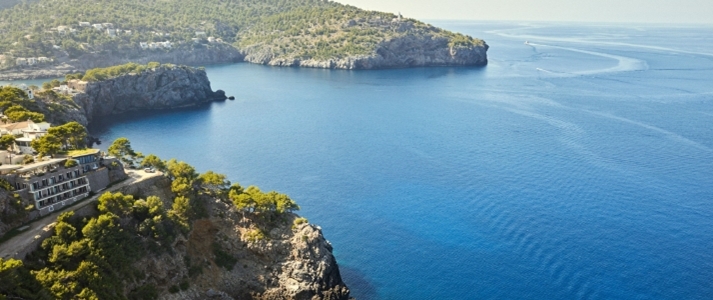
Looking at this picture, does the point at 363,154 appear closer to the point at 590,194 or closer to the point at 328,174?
the point at 328,174

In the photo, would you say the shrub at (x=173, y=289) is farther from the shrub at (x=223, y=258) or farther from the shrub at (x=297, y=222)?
the shrub at (x=297, y=222)

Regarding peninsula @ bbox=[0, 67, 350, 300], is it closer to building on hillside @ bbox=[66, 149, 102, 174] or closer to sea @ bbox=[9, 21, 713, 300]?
building on hillside @ bbox=[66, 149, 102, 174]

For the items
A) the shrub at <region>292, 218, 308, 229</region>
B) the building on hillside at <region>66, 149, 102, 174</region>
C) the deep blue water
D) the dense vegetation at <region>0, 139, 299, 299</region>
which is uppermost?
the building on hillside at <region>66, 149, 102, 174</region>

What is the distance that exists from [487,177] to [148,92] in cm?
10030

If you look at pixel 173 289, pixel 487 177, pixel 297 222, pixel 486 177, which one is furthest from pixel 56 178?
pixel 487 177

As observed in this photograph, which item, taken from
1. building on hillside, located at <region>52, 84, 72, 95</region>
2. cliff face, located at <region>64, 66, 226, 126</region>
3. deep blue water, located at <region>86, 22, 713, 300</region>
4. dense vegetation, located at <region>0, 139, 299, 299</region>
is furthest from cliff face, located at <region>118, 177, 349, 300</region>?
cliff face, located at <region>64, 66, 226, 126</region>

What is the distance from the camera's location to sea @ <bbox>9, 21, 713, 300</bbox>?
62.4m

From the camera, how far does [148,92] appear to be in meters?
150

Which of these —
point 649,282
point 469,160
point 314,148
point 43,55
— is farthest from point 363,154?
point 43,55

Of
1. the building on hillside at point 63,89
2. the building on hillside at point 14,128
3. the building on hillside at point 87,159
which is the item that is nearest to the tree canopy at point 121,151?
the building on hillside at point 87,159

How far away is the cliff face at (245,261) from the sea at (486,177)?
5110mm

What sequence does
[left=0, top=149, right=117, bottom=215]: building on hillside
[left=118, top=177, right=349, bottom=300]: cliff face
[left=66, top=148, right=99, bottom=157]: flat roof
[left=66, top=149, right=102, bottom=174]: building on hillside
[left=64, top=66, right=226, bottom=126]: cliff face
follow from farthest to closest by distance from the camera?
[left=64, top=66, right=226, bottom=126]: cliff face
[left=66, top=148, right=99, bottom=157]: flat roof
[left=66, top=149, right=102, bottom=174]: building on hillside
[left=118, top=177, right=349, bottom=300]: cliff face
[left=0, top=149, right=117, bottom=215]: building on hillside

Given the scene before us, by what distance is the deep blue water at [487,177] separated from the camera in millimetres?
62438

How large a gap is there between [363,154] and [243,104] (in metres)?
60.6
